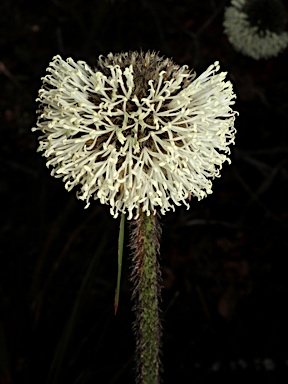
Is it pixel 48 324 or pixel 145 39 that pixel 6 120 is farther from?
pixel 48 324

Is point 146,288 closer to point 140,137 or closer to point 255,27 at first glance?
point 140,137

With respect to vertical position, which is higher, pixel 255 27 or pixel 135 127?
pixel 255 27

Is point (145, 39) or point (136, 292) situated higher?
point (145, 39)

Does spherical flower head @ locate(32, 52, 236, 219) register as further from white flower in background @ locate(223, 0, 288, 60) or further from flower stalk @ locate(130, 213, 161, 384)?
white flower in background @ locate(223, 0, 288, 60)

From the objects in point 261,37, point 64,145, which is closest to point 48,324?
point 64,145

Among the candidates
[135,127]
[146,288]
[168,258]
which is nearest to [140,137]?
[135,127]

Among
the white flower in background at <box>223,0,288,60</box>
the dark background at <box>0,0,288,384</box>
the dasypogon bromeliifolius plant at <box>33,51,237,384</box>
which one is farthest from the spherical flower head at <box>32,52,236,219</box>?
the white flower in background at <box>223,0,288,60</box>

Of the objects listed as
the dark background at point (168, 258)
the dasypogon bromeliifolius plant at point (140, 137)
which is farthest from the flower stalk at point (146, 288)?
the dark background at point (168, 258)
